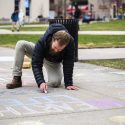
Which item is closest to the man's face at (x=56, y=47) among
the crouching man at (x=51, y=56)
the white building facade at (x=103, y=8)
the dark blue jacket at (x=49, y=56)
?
the crouching man at (x=51, y=56)

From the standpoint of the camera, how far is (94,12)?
338ft

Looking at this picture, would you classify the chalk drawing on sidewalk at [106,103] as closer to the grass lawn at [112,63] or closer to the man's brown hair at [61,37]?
the man's brown hair at [61,37]

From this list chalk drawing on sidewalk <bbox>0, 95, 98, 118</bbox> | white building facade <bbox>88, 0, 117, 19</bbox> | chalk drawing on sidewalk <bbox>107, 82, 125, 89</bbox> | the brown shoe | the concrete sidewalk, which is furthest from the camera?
white building facade <bbox>88, 0, 117, 19</bbox>

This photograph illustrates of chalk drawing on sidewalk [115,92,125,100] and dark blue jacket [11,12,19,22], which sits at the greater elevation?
chalk drawing on sidewalk [115,92,125,100]

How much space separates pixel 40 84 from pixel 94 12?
314 ft

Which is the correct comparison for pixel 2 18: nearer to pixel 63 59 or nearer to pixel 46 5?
pixel 46 5

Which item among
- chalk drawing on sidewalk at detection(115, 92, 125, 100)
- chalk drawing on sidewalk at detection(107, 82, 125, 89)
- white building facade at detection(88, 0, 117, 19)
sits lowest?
white building facade at detection(88, 0, 117, 19)

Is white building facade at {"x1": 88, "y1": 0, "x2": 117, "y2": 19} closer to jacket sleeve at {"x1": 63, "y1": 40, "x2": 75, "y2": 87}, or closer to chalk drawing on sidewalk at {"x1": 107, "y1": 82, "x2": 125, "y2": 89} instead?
chalk drawing on sidewalk at {"x1": 107, "y1": 82, "x2": 125, "y2": 89}

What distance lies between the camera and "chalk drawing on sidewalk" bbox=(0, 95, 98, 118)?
6590 mm

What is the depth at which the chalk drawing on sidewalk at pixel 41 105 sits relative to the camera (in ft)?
21.6

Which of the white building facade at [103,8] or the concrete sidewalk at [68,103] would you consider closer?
the concrete sidewalk at [68,103]

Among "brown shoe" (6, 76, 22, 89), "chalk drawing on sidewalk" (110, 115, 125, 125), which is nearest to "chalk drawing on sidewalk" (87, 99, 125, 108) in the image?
"chalk drawing on sidewalk" (110, 115, 125, 125)

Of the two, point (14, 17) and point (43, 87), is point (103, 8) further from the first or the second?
point (43, 87)

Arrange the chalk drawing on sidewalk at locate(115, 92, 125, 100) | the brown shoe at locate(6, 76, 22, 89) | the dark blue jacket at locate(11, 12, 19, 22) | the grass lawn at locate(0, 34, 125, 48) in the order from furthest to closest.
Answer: the dark blue jacket at locate(11, 12, 19, 22) → the grass lawn at locate(0, 34, 125, 48) → the brown shoe at locate(6, 76, 22, 89) → the chalk drawing on sidewalk at locate(115, 92, 125, 100)
